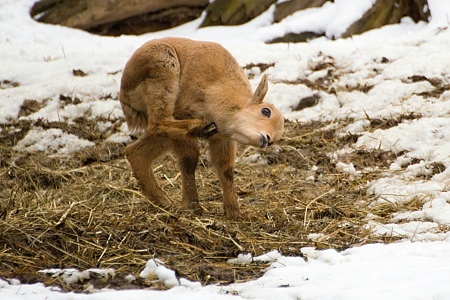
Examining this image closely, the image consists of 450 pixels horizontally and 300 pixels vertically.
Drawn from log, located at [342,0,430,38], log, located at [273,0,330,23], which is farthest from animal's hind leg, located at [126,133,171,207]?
log, located at [273,0,330,23]

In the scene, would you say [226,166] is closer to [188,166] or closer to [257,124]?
[188,166]

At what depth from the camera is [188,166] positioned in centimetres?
710

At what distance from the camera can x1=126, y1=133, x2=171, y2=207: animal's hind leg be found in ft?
23.5

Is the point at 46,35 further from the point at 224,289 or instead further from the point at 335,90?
the point at 224,289

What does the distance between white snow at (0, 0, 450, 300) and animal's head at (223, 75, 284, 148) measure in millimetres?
886

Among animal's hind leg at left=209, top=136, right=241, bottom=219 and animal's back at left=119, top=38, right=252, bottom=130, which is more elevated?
animal's back at left=119, top=38, right=252, bottom=130

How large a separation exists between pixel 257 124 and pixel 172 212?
3.78ft

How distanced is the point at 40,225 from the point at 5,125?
4277 mm

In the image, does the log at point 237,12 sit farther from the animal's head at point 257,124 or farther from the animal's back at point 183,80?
the animal's head at point 257,124

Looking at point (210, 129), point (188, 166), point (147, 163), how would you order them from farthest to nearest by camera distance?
point (147, 163), point (188, 166), point (210, 129)

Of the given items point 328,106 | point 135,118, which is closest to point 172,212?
point 135,118

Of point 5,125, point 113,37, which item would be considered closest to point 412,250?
point 5,125

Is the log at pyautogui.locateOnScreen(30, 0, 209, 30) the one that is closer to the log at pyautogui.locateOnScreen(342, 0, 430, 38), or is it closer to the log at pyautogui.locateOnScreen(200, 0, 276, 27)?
the log at pyautogui.locateOnScreen(200, 0, 276, 27)

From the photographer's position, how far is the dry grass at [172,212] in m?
5.62
